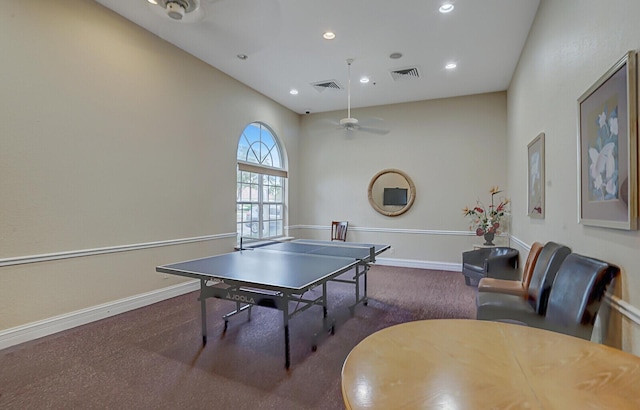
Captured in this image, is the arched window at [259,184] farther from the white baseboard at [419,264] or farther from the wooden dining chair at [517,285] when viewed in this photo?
the wooden dining chair at [517,285]

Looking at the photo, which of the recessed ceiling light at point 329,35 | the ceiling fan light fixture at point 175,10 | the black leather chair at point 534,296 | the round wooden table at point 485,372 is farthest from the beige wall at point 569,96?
the ceiling fan light fixture at point 175,10

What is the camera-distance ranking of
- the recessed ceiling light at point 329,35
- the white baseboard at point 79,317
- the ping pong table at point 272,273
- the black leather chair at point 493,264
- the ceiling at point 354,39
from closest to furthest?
the ping pong table at point 272,273 < the white baseboard at point 79,317 < the ceiling at point 354,39 < the recessed ceiling light at point 329,35 < the black leather chair at point 493,264

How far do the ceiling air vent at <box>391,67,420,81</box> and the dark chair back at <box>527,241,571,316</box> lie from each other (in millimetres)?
3244

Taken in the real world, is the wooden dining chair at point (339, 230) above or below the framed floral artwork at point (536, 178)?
below

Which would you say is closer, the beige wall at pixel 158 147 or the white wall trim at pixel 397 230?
the beige wall at pixel 158 147

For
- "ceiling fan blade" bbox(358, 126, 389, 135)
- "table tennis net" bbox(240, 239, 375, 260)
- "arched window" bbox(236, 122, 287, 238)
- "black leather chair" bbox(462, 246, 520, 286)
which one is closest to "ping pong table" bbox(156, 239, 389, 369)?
"table tennis net" bbox(240, 239, 375, 260)

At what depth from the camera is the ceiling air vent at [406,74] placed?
474 cm

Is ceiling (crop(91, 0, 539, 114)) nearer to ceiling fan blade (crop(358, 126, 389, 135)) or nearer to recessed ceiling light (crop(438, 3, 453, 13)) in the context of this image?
recessed ceiling light (crop(438, 3, 453, 13))

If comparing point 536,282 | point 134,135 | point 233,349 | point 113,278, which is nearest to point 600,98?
point 536,282

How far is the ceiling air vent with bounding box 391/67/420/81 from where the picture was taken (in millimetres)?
4738

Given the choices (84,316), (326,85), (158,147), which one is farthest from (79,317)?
(326,85)

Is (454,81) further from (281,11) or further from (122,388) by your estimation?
(122,388)

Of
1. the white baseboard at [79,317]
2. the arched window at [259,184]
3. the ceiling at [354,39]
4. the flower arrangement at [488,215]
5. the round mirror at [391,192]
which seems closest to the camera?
the white baseboard at [79,317]

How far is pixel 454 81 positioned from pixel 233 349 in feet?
16.7
